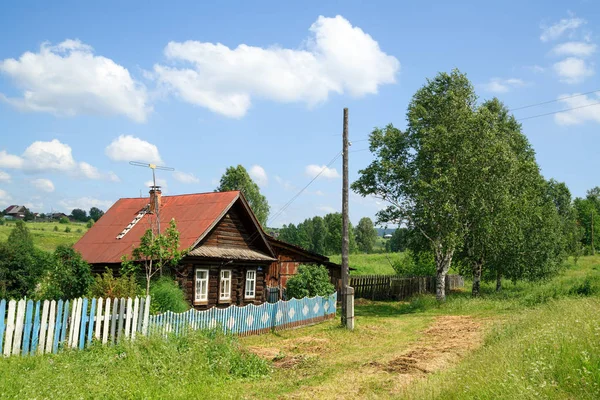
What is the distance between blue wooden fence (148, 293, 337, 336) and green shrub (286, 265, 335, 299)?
1.25 feet

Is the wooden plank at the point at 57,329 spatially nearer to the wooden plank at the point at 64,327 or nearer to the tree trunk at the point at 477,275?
the wooden plank at the point at 64,327

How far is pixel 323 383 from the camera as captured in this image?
10.0 m

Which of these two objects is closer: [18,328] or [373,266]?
[18,328]

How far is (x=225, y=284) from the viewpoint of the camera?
2411cm

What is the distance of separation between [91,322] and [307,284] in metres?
10.8

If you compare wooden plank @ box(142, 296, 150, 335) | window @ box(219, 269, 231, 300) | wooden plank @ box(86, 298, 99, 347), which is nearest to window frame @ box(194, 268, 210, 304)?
window @ box(219, 269, 231, 300)

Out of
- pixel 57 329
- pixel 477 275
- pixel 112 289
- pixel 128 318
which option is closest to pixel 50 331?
pixel 57 329

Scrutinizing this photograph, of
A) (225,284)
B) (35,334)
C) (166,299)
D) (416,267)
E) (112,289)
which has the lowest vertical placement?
(35,334)

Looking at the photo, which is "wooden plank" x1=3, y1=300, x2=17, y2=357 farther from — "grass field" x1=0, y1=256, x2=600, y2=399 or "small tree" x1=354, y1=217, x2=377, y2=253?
"small tree" x1=354, y1=217, x2=377, y2=253

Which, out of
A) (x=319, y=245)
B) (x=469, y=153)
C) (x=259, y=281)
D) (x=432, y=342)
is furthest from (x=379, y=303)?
(x=319, y=245)

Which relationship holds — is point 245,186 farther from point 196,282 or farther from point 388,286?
point 196,282

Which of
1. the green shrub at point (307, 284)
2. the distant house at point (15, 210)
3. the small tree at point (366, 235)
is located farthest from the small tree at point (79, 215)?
the green shrub at point (307, 284)

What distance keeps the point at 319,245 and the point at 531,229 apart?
89020 mm

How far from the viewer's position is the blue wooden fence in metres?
13.5
